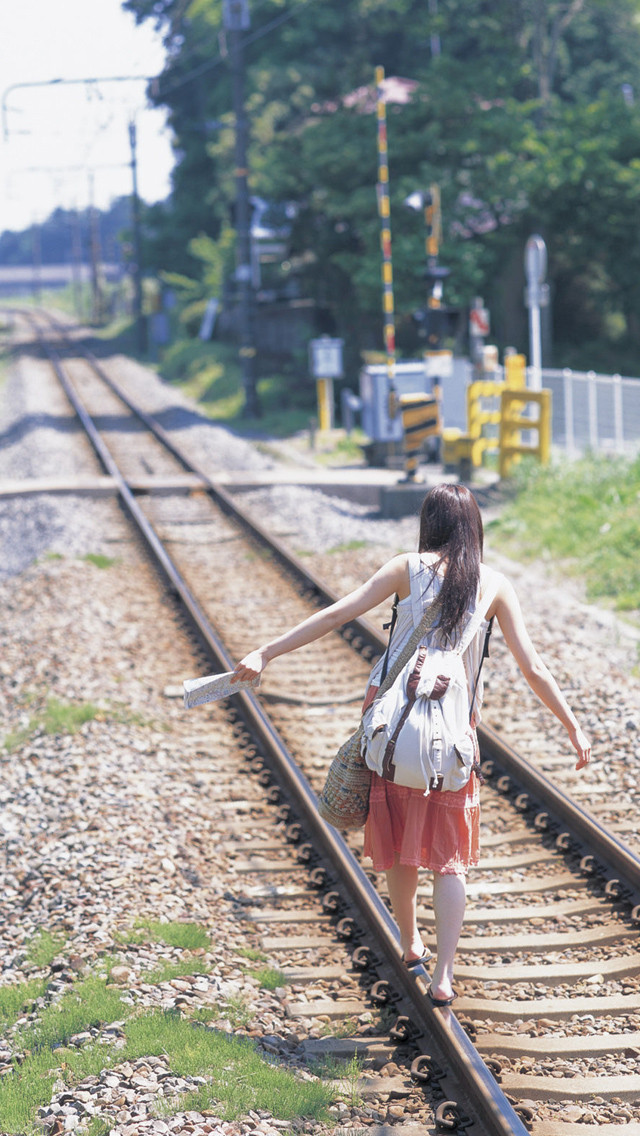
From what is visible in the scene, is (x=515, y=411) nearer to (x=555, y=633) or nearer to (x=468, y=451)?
(x=468, y=451)

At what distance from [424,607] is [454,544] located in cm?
20

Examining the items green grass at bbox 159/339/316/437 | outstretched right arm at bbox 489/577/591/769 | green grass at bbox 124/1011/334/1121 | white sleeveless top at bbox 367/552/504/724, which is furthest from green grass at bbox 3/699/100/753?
green grass at bbox 159/339/316/437

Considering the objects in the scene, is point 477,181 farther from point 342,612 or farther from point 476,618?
point 476,618

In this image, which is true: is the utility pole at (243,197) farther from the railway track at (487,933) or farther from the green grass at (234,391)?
Answer: the railway track at (487,933)

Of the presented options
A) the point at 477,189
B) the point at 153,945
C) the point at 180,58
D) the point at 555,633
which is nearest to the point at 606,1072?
the point at 153,945

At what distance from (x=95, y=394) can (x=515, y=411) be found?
1752 cm

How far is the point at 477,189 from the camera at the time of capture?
25.2 metres

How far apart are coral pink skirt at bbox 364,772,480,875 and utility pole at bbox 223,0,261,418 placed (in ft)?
71.9

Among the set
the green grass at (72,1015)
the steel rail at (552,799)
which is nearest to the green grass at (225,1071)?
the green grass at (72,1015)

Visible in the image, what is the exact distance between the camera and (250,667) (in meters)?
3.95

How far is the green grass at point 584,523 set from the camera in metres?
11.0

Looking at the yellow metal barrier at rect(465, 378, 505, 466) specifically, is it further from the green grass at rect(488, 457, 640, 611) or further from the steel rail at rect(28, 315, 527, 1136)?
the steel rail at rect(28, 315, 527, 1136)

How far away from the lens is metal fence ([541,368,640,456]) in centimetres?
1623

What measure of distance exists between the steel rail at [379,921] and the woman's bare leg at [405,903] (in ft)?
0.25
